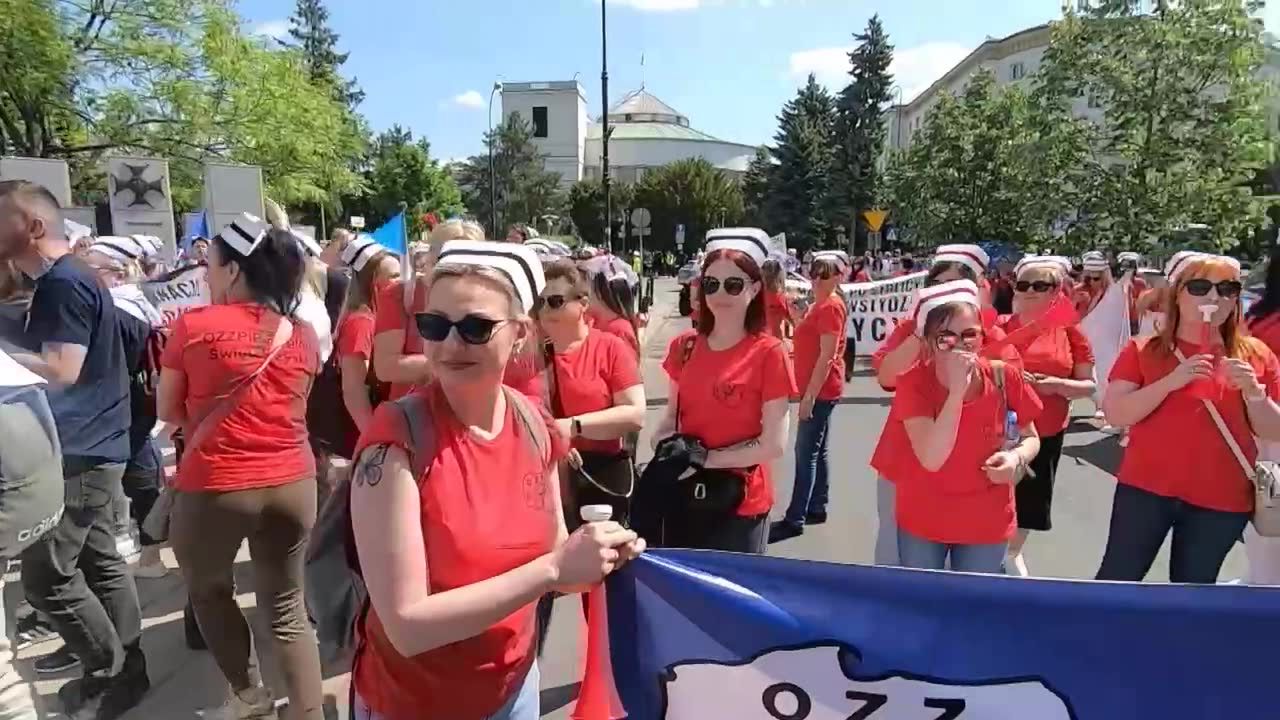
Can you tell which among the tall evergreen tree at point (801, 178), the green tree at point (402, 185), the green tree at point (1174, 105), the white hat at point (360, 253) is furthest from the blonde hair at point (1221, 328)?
the tall evergreen tree at point (801, 178)

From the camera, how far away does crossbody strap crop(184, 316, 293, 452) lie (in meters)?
3.43

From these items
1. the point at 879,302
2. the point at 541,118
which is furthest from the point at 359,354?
the point at 541,118

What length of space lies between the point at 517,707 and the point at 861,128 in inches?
2587

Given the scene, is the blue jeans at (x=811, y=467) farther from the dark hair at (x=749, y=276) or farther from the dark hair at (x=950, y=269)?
the dark hair at (x=749, y=276)

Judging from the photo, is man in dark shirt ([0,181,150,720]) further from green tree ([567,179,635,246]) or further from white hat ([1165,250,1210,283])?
green tree ([567,179,635,246])

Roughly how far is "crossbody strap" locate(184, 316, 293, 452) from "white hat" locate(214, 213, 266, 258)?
0.96 ft

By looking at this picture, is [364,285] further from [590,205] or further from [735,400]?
[590,205]

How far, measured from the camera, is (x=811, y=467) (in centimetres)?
671

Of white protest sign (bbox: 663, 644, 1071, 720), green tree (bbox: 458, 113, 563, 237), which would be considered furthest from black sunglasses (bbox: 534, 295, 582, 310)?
green tree (bbox: 458, 113, 563, 237)

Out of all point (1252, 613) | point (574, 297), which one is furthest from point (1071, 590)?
point (574, 297)

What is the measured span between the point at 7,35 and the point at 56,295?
21983 millimetres

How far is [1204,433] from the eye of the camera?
3707 mm

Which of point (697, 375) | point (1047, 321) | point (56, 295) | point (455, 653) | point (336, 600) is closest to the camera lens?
point (455, 653)

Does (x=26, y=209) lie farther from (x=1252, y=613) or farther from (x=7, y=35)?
(x=7, y=35)
